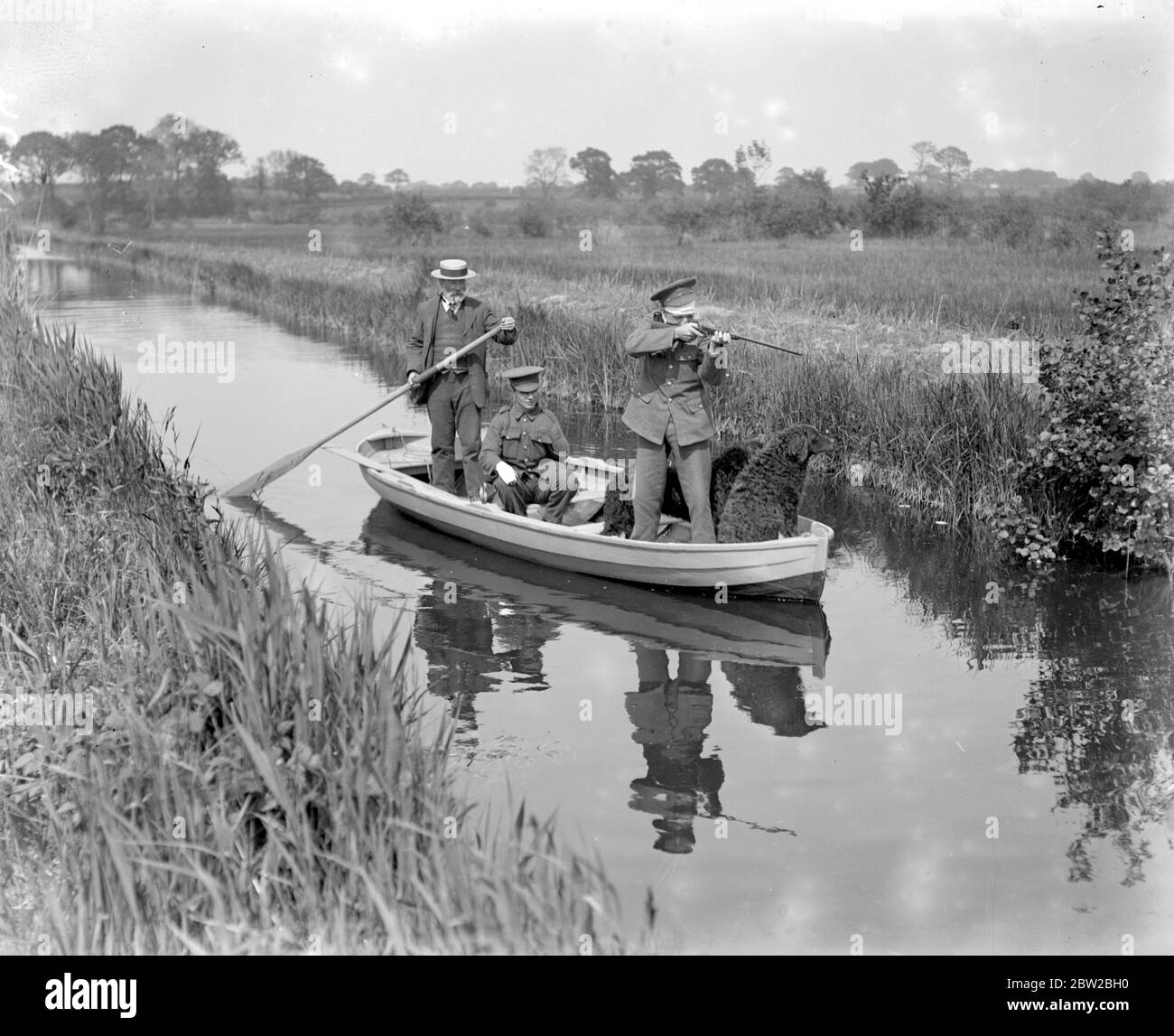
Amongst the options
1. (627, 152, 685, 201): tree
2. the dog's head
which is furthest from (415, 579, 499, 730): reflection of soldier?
(627, 152, 685, 201): tree

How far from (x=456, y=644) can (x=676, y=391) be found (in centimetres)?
240

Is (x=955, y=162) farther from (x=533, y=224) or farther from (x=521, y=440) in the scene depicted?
(x=521, y=440)

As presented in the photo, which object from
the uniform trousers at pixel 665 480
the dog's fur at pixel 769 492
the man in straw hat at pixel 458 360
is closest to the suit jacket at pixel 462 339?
the man in straw hat at pixel 458 360

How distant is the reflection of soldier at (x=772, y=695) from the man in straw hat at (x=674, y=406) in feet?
4.87

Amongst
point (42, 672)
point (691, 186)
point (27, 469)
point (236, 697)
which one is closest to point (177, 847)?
point (236, 697)

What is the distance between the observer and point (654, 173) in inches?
2864

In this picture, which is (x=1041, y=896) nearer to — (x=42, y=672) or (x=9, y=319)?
(x=42, y=672)

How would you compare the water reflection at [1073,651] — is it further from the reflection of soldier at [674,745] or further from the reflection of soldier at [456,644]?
the reflection of soldier at [456,644]

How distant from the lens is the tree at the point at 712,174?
6981 centimetres

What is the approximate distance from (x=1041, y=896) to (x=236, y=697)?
11.7 ft

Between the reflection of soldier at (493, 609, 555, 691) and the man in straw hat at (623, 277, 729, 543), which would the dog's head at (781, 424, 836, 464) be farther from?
the reflection of soldier at (493, 609, 555, 691)

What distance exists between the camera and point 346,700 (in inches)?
225

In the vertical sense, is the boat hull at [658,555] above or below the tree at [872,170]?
below

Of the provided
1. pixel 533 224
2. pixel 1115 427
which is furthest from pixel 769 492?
pixel 533 224
